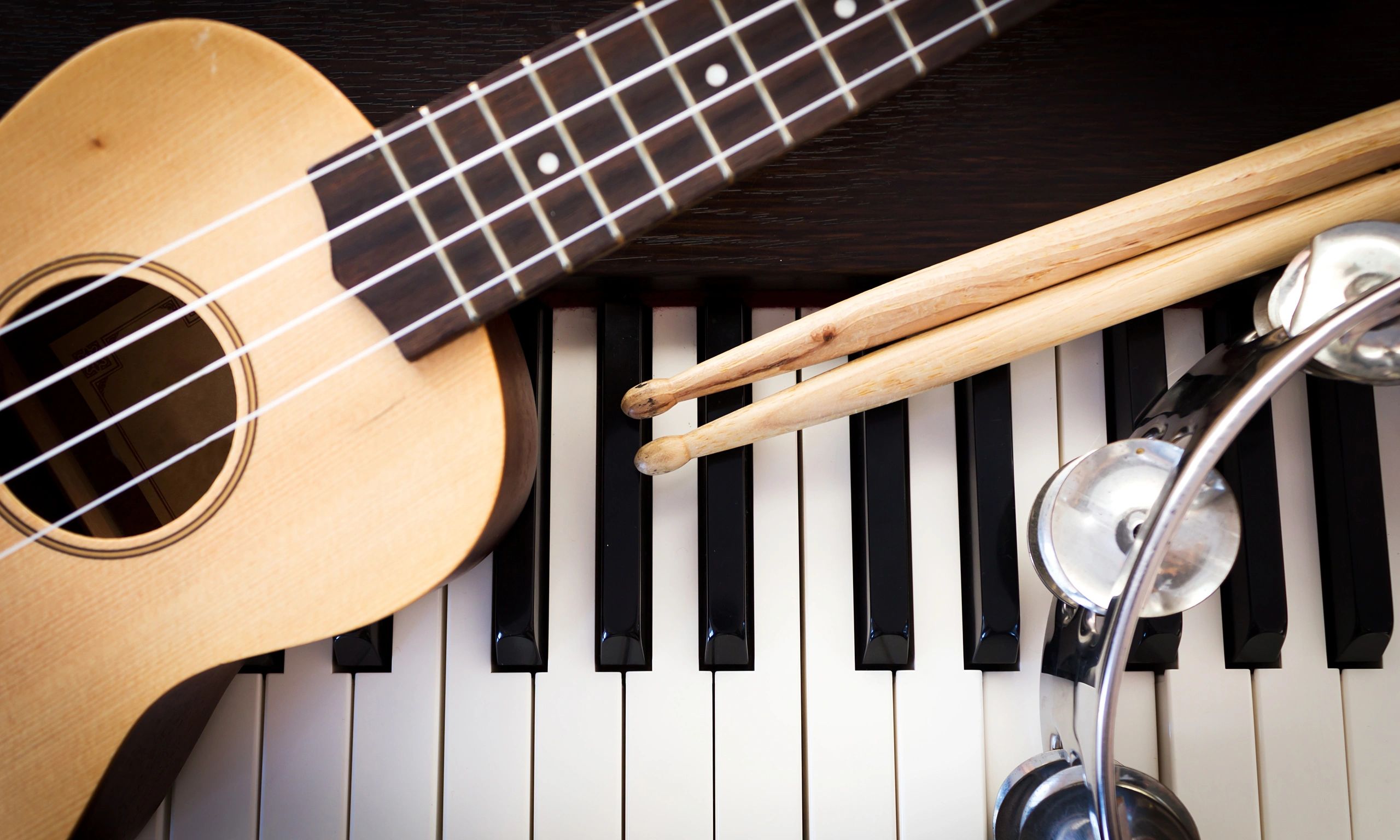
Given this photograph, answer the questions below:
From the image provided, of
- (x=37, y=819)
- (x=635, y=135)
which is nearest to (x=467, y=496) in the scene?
(x=635, y=135)

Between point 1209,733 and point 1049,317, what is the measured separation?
13.9 inches

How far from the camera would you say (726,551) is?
1.91 feet

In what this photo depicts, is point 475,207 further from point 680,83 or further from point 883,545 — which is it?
point 883,545

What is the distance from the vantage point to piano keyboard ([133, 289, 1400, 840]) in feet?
1.92

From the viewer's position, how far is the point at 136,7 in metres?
0.55

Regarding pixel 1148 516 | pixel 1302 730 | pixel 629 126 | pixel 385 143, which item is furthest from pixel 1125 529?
pixel 385 143

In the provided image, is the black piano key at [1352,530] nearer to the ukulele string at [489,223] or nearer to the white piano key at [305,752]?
the ukulele string at [489,223]

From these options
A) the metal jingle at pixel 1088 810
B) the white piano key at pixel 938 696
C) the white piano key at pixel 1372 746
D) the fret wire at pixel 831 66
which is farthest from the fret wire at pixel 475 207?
the white piano key at pixel 1372 746

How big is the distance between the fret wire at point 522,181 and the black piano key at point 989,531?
0.33 metres

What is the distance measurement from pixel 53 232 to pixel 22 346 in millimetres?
107

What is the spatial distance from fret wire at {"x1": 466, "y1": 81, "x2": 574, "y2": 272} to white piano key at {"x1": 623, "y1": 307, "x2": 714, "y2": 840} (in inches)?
9.5

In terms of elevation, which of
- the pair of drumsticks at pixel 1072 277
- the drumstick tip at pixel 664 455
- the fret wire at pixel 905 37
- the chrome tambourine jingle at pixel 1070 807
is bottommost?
the chrome tambourine jingle at pixel 1070 807

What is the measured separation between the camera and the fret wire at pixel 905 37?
461 mm

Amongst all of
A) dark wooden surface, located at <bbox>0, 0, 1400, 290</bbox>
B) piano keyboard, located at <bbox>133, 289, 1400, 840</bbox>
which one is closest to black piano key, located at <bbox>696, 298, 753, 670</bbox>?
piano keyboard, located at <bbox>133, 289, 1400, 840</bbox>
